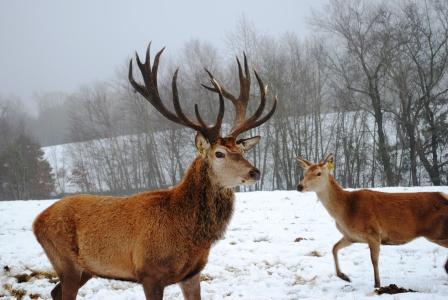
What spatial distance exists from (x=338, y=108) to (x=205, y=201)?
28040 millimetres

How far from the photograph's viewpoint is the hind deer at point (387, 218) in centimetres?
634

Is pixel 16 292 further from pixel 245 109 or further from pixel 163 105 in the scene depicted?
pixel 245 109

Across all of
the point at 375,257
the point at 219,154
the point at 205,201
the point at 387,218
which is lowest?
the point at 375,257

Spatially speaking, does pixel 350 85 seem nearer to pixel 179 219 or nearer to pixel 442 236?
pixel 442 236

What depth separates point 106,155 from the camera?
41375 millimetres

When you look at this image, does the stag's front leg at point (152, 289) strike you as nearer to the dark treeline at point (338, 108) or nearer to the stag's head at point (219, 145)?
the stag's head at point (219, 145)

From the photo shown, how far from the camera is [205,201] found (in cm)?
468

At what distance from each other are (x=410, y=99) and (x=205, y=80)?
47.2 ft

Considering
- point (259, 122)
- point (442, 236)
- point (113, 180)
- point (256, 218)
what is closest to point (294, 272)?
point (442, 236)

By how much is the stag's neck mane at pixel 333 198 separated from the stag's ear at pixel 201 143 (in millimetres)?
3135

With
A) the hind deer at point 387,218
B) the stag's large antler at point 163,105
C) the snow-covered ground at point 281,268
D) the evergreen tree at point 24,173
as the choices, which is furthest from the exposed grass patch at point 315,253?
the evergreen tree at point 24,173

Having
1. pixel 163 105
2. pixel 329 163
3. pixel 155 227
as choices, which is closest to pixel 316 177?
pixel 329 163

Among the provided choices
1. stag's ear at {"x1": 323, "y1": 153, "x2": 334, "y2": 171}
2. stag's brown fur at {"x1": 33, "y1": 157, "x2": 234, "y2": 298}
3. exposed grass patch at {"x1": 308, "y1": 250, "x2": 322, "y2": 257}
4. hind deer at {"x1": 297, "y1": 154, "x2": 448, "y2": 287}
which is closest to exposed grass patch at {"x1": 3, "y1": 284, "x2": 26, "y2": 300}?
stag's brown fur at {"x1": 33, "y1": 157, "x2": 234, "y2": 298}

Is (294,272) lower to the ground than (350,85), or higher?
lower
